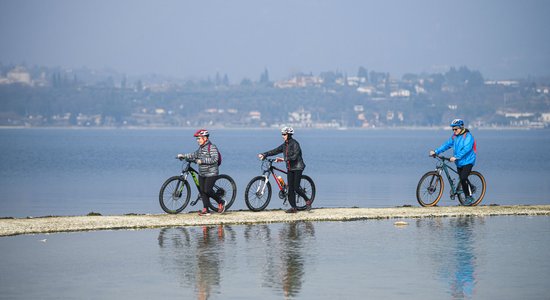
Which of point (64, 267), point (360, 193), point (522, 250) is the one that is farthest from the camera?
point (360, 193)

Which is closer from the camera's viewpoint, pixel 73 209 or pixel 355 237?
pixel 355 237

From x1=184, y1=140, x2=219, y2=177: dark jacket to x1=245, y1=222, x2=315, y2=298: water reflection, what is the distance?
2.03m

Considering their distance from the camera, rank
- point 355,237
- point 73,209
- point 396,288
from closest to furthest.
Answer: point 396,288
point 355,237
point 73,209

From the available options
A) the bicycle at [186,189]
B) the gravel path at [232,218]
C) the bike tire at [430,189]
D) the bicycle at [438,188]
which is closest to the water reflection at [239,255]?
the gravel path at [232,218]

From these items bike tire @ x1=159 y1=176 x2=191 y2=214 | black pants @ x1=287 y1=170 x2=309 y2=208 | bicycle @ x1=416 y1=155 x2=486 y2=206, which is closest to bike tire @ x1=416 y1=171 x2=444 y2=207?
bicycle @ x1=416 y1=155 x2=486 y2=206

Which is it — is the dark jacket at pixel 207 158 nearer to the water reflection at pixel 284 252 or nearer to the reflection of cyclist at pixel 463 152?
the water reflection at pixel 284 252

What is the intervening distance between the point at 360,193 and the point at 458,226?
2327 centimetres

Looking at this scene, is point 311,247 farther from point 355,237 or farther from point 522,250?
point 522,250

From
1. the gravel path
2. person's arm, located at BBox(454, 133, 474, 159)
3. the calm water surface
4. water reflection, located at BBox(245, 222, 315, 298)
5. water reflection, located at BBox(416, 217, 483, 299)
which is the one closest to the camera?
the calm water surface

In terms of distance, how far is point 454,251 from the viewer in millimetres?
14836

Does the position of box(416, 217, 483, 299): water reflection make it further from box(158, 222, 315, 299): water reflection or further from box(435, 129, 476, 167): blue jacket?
box(435, 129, 476, 167): blue jacket

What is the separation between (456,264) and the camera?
13602 mm

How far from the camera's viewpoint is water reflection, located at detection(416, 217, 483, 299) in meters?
12.2

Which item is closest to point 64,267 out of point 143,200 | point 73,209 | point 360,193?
point 73,209
